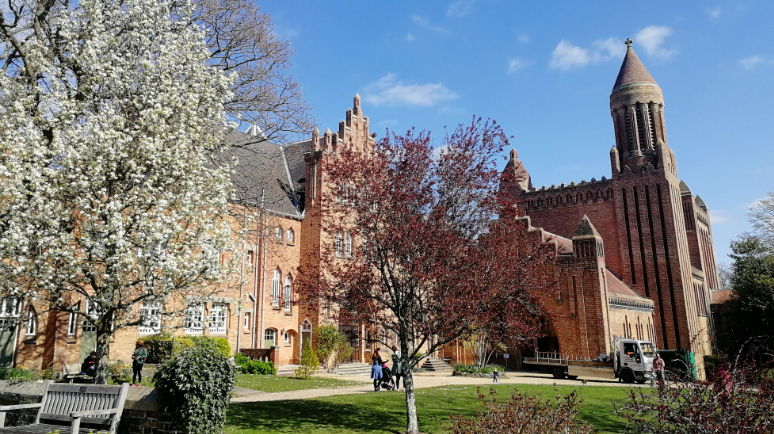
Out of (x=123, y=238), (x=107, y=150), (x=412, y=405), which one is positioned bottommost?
(x=412, y=405)

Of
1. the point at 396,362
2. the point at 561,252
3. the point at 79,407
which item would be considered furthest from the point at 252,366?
the point at 561,252

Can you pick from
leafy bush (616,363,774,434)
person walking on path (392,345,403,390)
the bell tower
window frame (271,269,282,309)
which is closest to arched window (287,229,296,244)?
window frame (271,269,282,309)

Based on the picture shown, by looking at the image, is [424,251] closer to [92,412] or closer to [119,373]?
[92,412]

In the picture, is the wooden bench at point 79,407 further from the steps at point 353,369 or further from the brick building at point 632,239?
the brick building at point 632,239

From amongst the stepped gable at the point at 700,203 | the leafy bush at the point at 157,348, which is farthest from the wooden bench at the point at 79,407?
the stepped gable at the point at 700,203

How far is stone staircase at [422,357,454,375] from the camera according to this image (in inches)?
1326

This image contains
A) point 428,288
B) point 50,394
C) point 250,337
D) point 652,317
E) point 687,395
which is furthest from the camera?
point 652,317

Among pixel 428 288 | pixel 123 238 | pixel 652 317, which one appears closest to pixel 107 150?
pixel 123 238

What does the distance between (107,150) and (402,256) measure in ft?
22.3

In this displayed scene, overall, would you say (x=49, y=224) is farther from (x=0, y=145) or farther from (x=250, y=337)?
(x=250, y=337)

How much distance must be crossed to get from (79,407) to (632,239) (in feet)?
150

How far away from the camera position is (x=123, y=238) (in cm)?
1068

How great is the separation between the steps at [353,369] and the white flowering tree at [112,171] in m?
17.9

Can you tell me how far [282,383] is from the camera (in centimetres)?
2172
